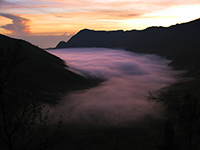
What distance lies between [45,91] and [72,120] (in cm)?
3333

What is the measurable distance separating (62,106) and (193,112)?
76.0 meters

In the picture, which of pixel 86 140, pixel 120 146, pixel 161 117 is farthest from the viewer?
pixel 161 117

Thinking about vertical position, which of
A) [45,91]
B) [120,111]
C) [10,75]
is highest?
[10,75]

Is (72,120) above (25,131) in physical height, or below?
below

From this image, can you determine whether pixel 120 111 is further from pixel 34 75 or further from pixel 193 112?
pixel 193 112

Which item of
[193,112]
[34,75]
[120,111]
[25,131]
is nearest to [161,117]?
[120,111]

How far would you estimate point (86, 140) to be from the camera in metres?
54.5

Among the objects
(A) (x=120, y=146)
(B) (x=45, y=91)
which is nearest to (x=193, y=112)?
(A) (x=120, y=146)

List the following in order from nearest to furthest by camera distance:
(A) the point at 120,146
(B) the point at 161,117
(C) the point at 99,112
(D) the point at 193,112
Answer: (D) the point at 193,112, (A) the point at 120,146, (B) the point at 161,117, (C) the point at 99,112

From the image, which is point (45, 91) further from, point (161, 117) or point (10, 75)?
point (10, 75)

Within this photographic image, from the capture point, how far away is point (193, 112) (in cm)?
1819

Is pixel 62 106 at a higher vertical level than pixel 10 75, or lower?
lower

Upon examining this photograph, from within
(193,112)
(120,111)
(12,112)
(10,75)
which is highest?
(10,75)

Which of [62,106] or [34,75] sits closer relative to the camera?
[62,106]
